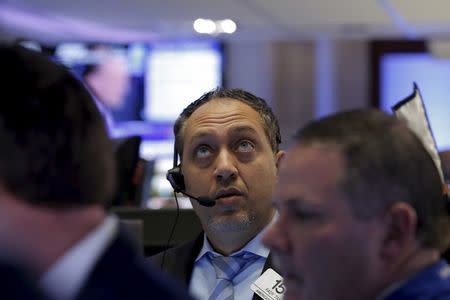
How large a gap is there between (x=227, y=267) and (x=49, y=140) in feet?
3.80

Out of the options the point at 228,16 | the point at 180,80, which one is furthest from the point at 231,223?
the point at 180,80

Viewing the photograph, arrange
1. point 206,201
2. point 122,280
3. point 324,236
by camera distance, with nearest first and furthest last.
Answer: point 122,280
point 324,236
point 206,201

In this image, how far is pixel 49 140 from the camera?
0.82m

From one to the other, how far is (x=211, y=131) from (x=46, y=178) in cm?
120

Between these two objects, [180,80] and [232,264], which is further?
[180,80]

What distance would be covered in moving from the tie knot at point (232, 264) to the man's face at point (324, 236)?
0.83 metres

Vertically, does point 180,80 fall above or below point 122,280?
below

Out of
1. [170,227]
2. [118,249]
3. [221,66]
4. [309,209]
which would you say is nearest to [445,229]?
[309,209]

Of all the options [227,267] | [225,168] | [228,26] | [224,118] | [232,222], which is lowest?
[227,267]

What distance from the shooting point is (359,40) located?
7.67 meters

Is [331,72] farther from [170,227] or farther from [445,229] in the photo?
[445,229]

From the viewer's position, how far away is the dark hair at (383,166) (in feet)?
3.47

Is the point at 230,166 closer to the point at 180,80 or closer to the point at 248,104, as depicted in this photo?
the point at 248,104

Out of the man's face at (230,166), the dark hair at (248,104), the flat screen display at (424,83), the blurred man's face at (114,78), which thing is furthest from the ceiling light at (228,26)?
the man's face at (230,166)
